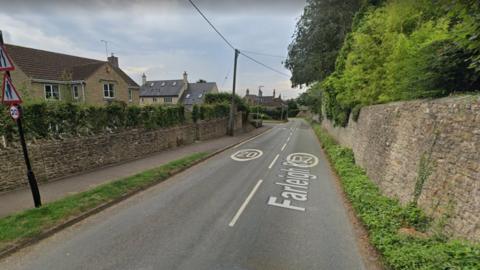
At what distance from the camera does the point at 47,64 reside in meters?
24.2

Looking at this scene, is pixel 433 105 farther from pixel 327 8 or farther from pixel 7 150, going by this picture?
pixel 327 8

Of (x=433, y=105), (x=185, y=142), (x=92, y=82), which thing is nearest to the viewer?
(x=433, y=105)

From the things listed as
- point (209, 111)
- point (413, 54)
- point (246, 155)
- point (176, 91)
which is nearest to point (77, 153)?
point (246, 155)

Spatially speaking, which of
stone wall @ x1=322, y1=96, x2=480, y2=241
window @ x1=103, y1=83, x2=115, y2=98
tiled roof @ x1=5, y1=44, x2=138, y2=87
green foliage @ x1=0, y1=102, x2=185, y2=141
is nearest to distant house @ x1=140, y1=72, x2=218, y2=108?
window @ x1=103, y1=83, x2=115, y2=98

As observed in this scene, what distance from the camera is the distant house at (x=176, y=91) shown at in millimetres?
52938

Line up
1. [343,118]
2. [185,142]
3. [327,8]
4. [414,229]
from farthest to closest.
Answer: [327,8] → [185,142] → [343,118] → [414,229]

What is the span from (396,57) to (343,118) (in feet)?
26.0

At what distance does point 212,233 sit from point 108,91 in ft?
91.4

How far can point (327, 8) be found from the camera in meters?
19.1

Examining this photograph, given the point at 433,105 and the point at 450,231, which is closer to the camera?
the point at 450,231

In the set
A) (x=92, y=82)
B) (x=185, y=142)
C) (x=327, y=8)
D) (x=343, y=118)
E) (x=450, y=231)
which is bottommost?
(x=185, y=142)

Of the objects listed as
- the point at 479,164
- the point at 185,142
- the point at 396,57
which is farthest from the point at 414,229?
the point at 185,142

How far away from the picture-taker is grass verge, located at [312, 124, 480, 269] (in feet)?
10.4

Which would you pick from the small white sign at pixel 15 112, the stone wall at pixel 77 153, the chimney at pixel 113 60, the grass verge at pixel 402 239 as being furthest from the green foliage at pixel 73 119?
the chimney at pixel 113 60
